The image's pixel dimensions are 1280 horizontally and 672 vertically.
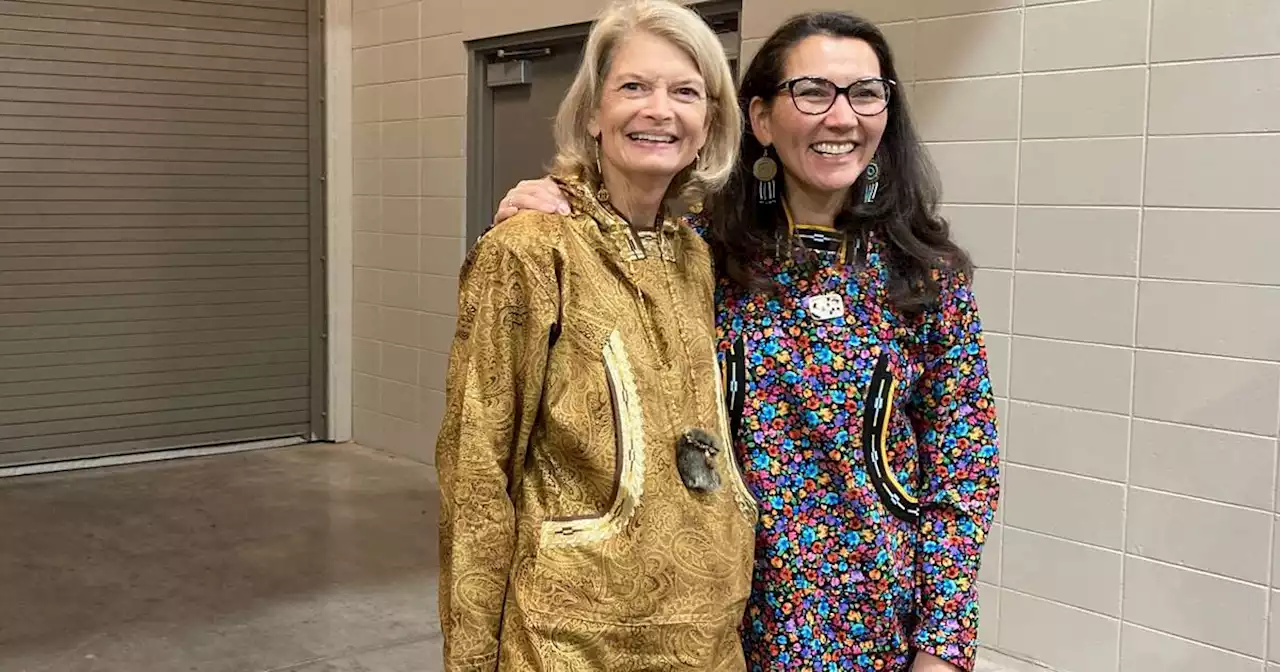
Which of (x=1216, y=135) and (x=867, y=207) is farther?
(x=1216, y=135)

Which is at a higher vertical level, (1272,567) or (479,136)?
(479,136)

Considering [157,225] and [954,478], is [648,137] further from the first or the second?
[157,225]

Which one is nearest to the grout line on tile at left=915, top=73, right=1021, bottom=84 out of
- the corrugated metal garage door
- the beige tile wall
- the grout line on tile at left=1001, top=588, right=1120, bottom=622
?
the beige tile wall

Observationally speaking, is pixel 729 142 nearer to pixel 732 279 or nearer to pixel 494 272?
pixel 732 279

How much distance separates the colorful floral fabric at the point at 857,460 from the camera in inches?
64.2

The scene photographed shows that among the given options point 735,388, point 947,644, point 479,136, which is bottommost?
point 947,644

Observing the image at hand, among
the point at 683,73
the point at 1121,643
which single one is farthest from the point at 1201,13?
the point at 683,73

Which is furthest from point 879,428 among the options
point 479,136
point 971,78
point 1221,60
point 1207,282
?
point 479,136

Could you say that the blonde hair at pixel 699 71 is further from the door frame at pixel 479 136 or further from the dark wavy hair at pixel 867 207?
the door frame at pixel 479 136

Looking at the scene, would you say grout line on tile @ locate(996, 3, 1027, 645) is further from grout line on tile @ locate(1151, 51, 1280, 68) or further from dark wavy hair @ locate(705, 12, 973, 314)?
dark wavy hair @ locate(705, 12, 973, 314)

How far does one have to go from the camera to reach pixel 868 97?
1.65 metres

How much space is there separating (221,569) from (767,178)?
11.3 ft

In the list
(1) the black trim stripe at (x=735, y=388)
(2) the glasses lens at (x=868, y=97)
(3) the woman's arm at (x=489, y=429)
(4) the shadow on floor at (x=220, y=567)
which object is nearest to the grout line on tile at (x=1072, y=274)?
(2) the glasses lens at (x=868, y=97)

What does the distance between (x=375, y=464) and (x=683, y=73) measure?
17.0ft
